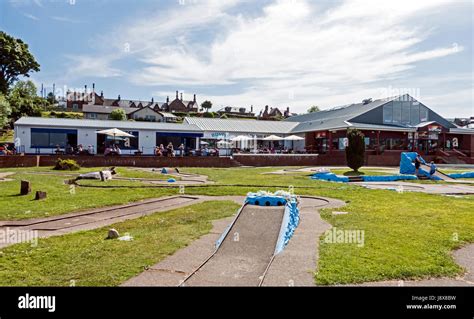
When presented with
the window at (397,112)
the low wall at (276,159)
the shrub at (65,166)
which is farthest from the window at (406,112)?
the shrub at (65,166)

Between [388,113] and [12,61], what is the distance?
177ft

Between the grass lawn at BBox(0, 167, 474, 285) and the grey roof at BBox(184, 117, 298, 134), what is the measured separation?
108 ft

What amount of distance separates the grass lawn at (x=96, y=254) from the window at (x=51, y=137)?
31.0 metres

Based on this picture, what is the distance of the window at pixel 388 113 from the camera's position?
45.8 m

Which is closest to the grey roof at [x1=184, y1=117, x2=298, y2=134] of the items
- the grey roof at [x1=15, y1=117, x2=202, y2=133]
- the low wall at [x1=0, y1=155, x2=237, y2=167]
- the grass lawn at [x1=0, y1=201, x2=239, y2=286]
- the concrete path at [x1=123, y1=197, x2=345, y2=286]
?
the grey roof at [x1=15, y1=117, x2=202, y2=133]

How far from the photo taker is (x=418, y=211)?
1075 cm

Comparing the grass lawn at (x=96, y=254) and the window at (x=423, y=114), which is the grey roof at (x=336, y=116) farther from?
the grass lawn at (x=96, y=254)

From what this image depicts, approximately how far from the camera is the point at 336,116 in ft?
165

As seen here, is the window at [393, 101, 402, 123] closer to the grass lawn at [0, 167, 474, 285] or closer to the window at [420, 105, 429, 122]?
the window at [420, 105, 429, 122]

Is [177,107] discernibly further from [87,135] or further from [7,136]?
[87,135]
